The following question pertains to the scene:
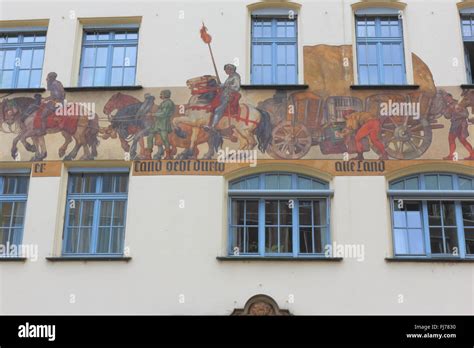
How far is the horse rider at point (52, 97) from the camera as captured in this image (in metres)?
12.9

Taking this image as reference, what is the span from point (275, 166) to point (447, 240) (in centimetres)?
362

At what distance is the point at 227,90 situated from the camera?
1280 centimetres

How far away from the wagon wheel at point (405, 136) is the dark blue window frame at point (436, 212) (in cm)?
52

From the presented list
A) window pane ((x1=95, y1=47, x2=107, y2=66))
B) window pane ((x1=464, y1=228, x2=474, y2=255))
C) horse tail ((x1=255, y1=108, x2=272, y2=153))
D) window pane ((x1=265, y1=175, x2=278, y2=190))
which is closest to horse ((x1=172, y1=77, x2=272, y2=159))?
horse tail ((x1=255, y1=108, x2=272, y2=153))

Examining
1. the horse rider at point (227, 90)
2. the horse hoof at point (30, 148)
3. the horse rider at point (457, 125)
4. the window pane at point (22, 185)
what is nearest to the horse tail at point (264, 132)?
the horse rider at point (227, 90)

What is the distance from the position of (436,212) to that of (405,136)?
5.33 feet

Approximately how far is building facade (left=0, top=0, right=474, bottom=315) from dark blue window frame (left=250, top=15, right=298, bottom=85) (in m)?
0.03

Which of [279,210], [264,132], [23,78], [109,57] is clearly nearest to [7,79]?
[23,78]

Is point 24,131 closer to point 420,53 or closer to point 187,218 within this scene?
point 187,218

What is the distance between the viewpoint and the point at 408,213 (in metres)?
12.0

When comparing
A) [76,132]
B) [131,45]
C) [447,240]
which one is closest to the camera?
[447,240]

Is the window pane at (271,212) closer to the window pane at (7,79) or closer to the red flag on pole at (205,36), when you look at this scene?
the red flag on pole at (205,36)
